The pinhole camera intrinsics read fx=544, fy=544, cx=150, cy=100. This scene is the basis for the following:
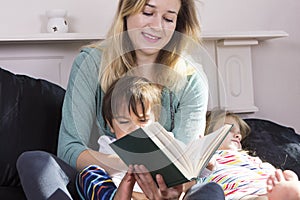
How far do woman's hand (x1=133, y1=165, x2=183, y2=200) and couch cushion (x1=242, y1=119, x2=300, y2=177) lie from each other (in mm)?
649

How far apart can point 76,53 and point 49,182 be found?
3.20 feet

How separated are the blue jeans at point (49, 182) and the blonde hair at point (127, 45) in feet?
0.74

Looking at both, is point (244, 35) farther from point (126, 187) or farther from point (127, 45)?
point (126, 187)

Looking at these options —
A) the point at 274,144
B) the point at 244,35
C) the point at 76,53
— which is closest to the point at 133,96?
the point at 274,144

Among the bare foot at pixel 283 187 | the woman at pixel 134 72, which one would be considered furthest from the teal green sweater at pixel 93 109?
the bare foot at pixel 283 187

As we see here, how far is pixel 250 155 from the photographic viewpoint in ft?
6.03

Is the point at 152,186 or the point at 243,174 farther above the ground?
the point at 152,186

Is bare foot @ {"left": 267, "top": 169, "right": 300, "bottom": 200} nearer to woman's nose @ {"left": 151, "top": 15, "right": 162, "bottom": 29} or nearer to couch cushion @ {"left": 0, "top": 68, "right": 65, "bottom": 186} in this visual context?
woman's nose @ {"left": 151, "top": 15, "right": 162, "bottom": 29}

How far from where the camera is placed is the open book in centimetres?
106

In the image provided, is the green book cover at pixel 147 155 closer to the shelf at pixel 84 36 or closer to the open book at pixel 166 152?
the open book at pixel 166 152

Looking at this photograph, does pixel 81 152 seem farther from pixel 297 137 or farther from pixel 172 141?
pixel 297 137

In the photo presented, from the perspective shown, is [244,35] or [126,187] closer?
[126,187]

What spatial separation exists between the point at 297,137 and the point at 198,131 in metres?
0.83

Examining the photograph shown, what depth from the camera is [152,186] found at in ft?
3.84
